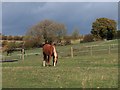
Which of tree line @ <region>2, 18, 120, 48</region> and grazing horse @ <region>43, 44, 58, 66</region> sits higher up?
tree line @ <region>2, 18, 120, 48</region>

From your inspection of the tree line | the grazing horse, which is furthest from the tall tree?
the grazing horse

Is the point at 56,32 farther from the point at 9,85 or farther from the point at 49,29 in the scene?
the point at 9,85

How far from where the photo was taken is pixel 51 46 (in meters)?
21.3

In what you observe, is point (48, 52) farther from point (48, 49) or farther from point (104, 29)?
point (104, 29)

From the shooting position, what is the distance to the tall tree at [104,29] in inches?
3715

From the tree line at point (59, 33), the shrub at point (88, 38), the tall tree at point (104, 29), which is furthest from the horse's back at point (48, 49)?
the tall tree at point (104, 29)

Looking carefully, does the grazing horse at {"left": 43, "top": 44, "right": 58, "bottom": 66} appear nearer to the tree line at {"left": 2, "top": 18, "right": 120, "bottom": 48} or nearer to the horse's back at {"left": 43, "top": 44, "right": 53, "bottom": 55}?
the horse's back at {"left": 43, "top": 44, "right": 53, "bottom": 55}

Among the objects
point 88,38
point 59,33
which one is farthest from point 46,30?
point 88,38

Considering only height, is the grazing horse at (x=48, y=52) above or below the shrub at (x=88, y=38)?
below

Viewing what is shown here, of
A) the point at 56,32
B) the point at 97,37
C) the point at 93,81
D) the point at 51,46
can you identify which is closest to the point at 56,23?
the point at 56,32

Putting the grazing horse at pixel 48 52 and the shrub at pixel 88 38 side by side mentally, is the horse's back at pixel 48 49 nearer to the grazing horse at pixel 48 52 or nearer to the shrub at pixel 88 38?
the grazing horse at pixel 48 52

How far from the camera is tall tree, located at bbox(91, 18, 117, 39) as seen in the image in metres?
94.4

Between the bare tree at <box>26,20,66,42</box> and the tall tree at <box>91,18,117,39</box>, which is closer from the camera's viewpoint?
→ the bare tree at <box>26,20,66,42</box>

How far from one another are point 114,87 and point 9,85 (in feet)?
11.3
